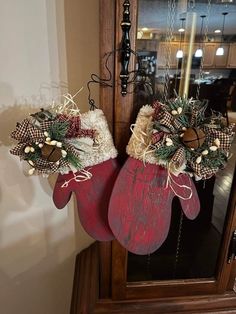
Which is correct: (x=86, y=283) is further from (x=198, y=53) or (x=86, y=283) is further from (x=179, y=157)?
(x=198, y=53)

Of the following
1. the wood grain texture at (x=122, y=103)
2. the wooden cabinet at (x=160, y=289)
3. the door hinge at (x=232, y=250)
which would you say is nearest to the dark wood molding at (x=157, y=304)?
the wooden cabinet at (x=160, y=289)

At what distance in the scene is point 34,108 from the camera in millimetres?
731

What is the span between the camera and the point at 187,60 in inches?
20.8

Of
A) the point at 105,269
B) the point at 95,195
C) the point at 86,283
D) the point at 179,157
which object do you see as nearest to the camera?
the point at 179,157

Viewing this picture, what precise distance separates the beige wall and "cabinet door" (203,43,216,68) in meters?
0.30

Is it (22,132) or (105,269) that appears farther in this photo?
(105,269)

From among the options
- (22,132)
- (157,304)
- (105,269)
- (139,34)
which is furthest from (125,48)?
(157,304)

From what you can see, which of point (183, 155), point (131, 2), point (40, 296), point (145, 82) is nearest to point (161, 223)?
point (183, 155)

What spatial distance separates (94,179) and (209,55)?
0.35m

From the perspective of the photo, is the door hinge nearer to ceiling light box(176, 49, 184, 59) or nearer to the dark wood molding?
the dark wood molding

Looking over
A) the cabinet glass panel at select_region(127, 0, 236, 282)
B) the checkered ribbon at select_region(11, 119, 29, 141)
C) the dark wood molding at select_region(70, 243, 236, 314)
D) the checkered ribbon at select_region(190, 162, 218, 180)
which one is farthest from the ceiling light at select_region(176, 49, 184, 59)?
the dark wood molding at select_region(70, 243, 236, 314)

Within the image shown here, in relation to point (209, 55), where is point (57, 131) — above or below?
below

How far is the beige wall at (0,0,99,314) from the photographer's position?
2.18ft

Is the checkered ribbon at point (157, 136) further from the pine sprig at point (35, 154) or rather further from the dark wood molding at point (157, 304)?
the dark wood molding at point (157, 304)
